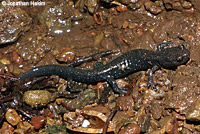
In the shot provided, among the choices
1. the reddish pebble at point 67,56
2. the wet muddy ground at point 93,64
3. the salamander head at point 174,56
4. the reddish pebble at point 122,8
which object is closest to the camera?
the wet muddy ground at point 93,64

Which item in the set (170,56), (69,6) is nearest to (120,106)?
(170,56)

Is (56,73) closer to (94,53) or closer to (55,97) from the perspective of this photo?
(55,97)

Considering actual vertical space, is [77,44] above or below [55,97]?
above

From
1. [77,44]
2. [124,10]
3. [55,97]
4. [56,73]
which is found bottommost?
[55,97]

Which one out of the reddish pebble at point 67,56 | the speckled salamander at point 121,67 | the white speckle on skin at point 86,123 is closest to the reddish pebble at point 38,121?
the white speckle on skin at point 86,123

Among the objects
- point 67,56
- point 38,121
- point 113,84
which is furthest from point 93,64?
point 38,121

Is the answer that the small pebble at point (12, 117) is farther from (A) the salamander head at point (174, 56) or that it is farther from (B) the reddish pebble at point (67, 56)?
(A) the salamander head at point (174, 56)

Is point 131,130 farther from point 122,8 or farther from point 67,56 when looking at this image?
point 122,8
